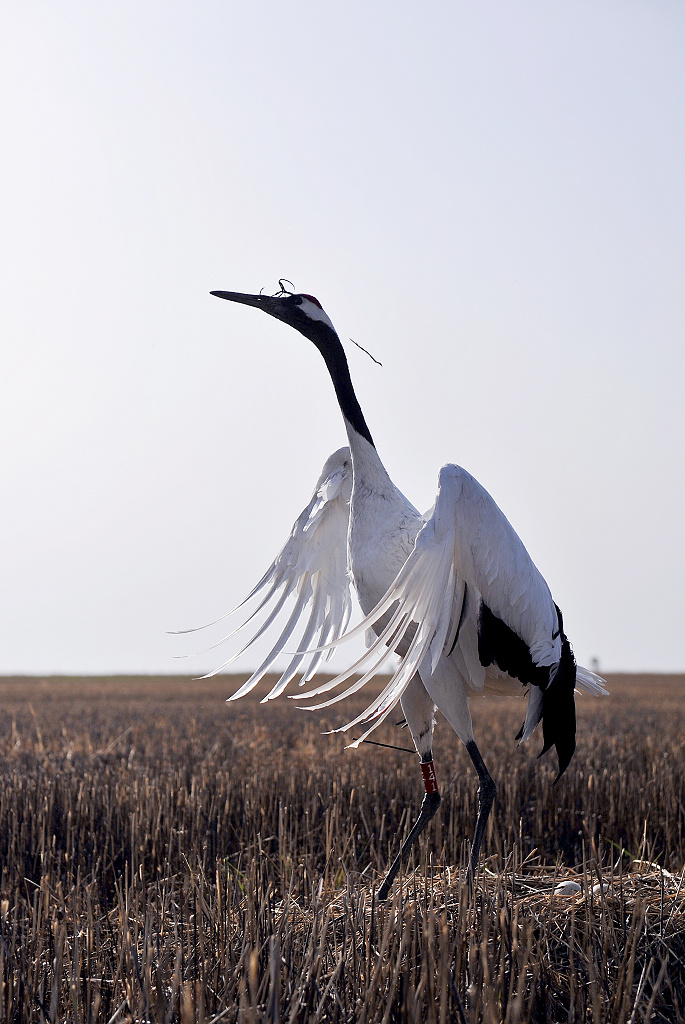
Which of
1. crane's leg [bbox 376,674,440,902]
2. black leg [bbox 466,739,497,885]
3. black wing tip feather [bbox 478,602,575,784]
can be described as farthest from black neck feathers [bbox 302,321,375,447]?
black leg [bbox 466,739,497,885]

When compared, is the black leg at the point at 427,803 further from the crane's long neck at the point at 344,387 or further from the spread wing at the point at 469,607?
the crane's long neck at the point at 344,387

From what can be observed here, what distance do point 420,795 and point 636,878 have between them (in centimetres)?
258

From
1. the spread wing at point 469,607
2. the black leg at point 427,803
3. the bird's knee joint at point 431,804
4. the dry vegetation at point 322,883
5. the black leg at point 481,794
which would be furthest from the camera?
the bird's knee joint at point 431,804

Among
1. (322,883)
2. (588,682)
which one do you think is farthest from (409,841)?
(588,682)

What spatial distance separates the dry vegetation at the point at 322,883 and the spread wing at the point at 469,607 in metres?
0.77

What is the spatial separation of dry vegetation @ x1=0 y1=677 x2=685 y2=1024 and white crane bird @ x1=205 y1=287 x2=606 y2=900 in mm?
569

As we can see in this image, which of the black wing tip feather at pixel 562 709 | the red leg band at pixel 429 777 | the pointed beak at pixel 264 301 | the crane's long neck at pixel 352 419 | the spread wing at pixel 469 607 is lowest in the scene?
the red leg band at pixel 429 777

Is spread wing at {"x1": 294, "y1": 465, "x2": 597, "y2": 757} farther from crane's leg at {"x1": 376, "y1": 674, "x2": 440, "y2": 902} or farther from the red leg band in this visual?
Answer: the red leg band

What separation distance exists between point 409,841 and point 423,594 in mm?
1454

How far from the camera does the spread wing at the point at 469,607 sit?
11.2 feet

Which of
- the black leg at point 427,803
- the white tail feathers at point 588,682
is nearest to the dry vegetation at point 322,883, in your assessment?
the black leg at point 427,803

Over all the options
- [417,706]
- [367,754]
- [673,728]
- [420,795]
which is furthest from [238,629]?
[673,728]

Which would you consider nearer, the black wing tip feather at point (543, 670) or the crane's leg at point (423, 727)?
the black wing tip feather at point (543, 670)

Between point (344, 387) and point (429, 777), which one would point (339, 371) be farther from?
point (429, 777)
